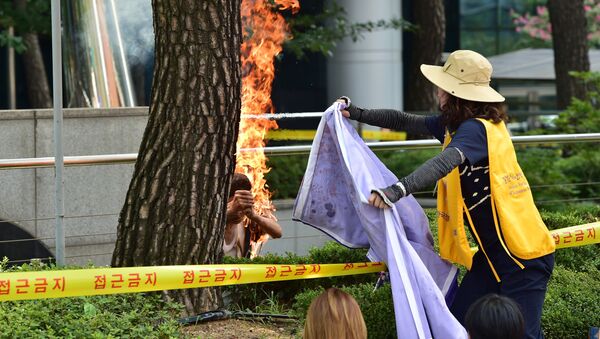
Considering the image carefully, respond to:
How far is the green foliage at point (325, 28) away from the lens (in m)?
15.0

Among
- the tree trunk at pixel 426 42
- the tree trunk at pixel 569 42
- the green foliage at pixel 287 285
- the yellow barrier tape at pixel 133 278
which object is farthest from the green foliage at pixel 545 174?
the yellow barrier tape at pixel 133 278

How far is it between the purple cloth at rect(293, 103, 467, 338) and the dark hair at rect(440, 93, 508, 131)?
19.8 inches

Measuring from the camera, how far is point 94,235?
960 cm

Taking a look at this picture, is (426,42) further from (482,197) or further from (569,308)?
(482,197)

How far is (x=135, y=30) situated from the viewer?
11.5 metres

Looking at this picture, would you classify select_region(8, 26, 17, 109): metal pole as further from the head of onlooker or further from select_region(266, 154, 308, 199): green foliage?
the head of onlooker

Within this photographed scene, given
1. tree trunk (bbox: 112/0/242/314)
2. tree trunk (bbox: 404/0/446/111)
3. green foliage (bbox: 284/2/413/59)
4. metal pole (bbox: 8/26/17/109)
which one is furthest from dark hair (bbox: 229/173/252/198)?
metal pole (bbox: 8/26/17/109)

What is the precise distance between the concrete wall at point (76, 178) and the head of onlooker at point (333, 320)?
5103mm

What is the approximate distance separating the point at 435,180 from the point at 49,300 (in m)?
1.99

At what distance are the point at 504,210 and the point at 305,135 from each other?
8.70m

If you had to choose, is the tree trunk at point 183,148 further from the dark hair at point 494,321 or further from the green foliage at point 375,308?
the dark hair at point 494,321

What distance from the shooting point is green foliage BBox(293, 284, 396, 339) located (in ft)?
18.4

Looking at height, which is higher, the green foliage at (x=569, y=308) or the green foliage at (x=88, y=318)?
the green foliage at (x=88, y=318)

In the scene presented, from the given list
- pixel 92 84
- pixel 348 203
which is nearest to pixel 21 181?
pixel 92 84
